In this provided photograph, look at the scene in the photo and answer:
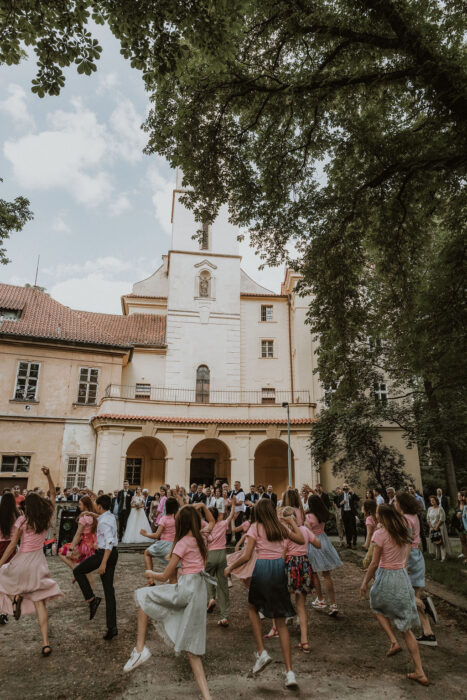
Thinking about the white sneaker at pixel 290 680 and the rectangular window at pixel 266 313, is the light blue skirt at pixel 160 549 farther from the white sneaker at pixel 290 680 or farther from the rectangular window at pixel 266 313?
the rectangular window at pixel 266 313

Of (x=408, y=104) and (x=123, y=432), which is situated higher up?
(x=408, y=104)

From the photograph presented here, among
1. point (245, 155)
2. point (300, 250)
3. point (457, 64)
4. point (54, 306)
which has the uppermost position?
point (54, 306)

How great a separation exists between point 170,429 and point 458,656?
18931mm

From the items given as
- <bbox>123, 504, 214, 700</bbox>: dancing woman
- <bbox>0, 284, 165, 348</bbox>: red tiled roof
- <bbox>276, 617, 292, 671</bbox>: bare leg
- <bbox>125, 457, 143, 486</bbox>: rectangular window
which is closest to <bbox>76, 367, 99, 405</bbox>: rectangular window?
<bbox>0, 284, 165, 348</bbox>: red tiled roof

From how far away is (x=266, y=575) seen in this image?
206 inches

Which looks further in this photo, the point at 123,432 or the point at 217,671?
the point at 123,432

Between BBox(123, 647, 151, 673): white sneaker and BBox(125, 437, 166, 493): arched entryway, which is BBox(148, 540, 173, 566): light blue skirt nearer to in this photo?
BBox(123, 647, 151, 673): white sneaker

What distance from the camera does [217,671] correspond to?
5.18 meters

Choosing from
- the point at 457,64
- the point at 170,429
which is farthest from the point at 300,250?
the point at 170,429

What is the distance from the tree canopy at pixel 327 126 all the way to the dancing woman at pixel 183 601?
6.93 meters

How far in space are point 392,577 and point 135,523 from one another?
12.2 metres

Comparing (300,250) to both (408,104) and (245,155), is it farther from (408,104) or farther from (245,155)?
(408,104)

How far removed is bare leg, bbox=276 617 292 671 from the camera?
4.83 metres

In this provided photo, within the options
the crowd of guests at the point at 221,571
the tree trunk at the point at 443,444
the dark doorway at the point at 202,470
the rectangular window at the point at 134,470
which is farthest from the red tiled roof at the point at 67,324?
the crowd of guests at the point at 221,571
